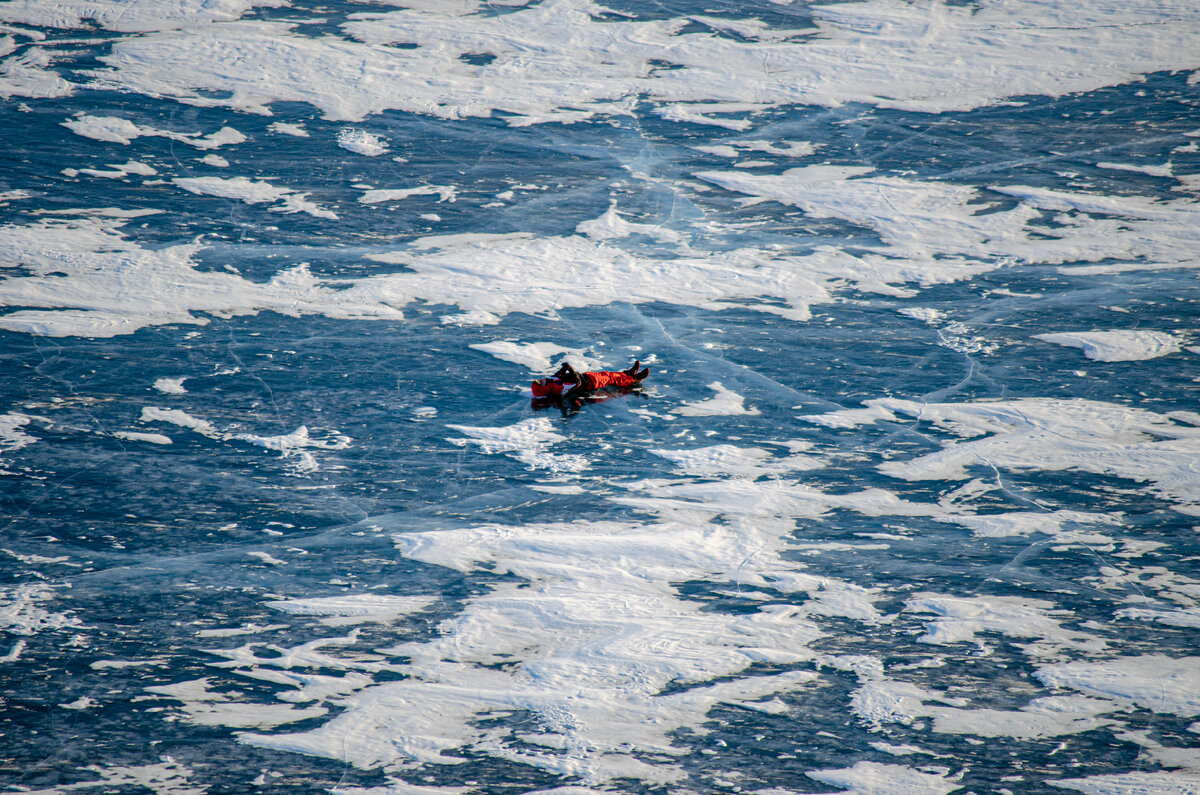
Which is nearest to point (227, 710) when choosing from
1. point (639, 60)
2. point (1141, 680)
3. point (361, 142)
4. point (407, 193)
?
point (1141, 680)

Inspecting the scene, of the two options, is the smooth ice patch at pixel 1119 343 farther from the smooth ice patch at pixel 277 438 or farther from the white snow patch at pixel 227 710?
the white snow patch at pixel 227 710

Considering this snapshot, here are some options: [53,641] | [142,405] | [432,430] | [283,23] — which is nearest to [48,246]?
[142,405]

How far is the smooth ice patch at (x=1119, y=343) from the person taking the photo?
192 inches

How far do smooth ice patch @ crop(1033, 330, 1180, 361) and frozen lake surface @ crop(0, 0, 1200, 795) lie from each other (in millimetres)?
25

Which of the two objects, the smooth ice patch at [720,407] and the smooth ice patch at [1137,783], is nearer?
the smooth ice patch at [1137,783]

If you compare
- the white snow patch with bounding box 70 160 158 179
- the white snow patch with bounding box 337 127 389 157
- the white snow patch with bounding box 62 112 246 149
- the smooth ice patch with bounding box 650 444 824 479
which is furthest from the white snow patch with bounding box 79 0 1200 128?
the smooth ice patch with bounding box 650 444 824 479

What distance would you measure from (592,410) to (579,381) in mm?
167

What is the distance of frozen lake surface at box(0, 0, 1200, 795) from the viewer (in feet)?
8.86

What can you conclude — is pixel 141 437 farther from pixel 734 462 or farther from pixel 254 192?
pixel 254 192

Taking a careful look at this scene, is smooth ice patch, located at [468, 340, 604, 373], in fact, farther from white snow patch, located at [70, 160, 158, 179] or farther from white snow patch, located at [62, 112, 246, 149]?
white snow patch, located at [62, 112, 246, 149]

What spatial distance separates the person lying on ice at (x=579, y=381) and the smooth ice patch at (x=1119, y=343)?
2.38 metres

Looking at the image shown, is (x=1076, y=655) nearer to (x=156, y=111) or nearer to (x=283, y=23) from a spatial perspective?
(x=156, y=111)

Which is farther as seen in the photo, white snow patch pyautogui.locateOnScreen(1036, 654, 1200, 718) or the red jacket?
the red jacket

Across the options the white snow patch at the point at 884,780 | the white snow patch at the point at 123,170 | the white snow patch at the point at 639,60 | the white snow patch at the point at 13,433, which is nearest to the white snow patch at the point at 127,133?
the white snow patch at the point at 123,170
